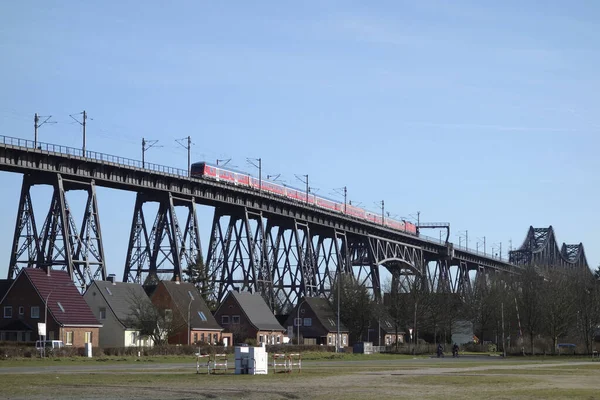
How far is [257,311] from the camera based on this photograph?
115 m

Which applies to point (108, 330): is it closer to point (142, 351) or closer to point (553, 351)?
point (142, 351)

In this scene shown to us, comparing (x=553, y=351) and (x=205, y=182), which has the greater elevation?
(x=205, y=182)

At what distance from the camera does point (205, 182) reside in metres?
107

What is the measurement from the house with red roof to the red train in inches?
1061

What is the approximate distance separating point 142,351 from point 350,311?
166 ft

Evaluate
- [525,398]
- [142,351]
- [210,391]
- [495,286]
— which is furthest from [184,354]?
[495,286]

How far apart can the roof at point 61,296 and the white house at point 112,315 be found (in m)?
4.59

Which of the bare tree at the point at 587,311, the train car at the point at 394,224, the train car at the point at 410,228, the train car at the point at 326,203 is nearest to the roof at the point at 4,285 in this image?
the train car at the point at 326,203

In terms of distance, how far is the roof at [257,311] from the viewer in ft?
371

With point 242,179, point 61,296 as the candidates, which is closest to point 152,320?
point 61,296

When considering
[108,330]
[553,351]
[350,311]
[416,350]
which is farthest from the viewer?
[350,311]

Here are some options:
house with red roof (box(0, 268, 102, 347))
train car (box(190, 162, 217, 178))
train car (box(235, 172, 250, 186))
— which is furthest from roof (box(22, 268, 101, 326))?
train car (box(235, 172, 250, 186))

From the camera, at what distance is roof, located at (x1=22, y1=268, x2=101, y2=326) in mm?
84438

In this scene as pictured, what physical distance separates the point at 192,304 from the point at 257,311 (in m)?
13.6
